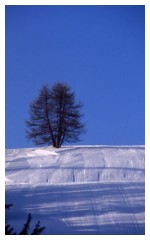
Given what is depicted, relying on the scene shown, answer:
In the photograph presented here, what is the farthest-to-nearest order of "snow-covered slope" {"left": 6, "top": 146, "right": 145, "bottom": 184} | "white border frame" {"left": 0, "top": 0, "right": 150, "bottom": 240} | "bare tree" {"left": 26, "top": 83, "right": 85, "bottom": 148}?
"bare tree" {"left": 26, "top": 83, "right": 85, "bottom": 148}, "snow-covered slope" {"left": 6, "top": 146, "right": 145, "bottom": 184}, "white border frame" {"left": 0, "top": 0, "right": 150, "bottom": 240}

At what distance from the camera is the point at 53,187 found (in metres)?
9.52

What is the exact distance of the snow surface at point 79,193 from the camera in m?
7.26

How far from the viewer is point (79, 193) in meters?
8.93

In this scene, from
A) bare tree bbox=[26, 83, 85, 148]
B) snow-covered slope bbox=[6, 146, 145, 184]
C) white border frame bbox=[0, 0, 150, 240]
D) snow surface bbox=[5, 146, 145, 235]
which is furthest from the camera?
bare tree bbox=[26, 83, 85, 148]

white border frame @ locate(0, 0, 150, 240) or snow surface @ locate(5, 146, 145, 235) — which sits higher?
white border frame @ locate(0, 0, 150, 240)

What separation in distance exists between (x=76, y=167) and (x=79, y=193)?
2.95 metres

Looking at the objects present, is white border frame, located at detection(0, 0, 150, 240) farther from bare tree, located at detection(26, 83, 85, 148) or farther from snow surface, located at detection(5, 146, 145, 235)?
bare tree, located at detection(26, 83, 85, 148)

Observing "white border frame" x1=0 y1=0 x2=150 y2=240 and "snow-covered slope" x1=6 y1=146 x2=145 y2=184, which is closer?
"white border frame" x1=0 y1=0 x2=150 y2=240

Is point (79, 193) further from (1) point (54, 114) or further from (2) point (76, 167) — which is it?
(1) point (54, 114)

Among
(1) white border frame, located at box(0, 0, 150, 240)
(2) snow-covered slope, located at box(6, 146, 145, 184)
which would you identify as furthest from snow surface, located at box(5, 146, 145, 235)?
(1) white border frame, located at box(0, 0, 150, 240)

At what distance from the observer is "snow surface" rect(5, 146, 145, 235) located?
7258 millimetres
